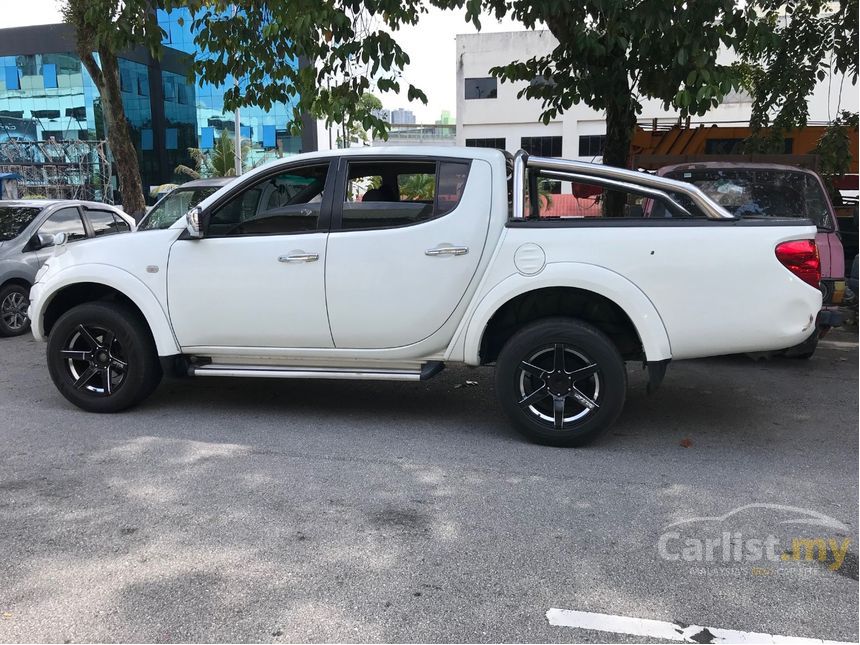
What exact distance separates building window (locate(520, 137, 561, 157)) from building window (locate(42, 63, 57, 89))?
2763 centimetres

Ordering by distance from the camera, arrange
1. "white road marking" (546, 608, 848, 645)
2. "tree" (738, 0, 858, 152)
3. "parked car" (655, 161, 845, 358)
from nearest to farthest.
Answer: "white road marking" (546, 608, 848, 645) < "parked car" (655, 161, 845, 358) < "tree" (738, 0, 858, 152)

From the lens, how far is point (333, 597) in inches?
118

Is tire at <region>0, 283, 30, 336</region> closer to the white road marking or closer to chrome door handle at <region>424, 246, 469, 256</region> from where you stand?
chrome door handle at <region>424, 246, 469, 256</region>

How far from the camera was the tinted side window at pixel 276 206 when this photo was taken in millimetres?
5105

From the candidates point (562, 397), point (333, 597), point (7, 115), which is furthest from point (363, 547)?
point (7, 115)

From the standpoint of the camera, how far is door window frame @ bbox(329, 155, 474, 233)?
4926mm

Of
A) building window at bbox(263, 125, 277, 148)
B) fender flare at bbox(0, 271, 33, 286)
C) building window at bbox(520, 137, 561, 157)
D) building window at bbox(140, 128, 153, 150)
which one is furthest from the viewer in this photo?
building window at bbox(263, 125, 277, 148)

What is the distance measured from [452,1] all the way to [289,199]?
243 centimetres

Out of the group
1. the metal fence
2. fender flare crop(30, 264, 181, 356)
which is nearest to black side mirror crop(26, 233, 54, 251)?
fender flare crop(30, 264, 181, 356)

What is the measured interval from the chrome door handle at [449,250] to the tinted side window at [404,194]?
0.23 metres

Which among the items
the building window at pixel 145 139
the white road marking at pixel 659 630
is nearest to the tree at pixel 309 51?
the white road marking at pixel 659 630

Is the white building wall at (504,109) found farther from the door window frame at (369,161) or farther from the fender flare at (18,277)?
the door window frame at (369,161)

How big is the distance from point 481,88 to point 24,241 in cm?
3937

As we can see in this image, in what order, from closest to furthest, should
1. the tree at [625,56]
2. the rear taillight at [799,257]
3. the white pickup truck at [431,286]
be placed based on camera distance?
the rear taillight at [799,257], the white pickup truck at [431,286], the tree at [625,56]
